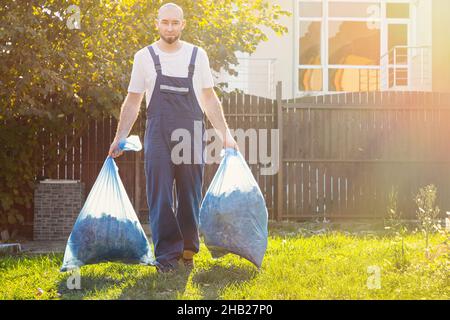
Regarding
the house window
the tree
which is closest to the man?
the tree

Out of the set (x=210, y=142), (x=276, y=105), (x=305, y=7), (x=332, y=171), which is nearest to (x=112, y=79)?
(x=210, y=142)

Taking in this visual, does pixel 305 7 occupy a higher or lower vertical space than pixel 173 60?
higher

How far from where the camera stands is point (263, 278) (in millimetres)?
3961

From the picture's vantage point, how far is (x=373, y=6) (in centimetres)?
1414

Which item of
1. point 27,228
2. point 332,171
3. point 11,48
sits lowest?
point 27,228

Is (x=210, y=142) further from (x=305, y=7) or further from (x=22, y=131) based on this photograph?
(x=305, y=7)

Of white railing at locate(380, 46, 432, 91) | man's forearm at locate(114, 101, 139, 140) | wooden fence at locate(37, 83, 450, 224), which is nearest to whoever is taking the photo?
→ man's forearm at locate(114, 101, 139, 140)

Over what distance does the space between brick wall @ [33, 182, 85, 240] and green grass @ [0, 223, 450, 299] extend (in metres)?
2.34

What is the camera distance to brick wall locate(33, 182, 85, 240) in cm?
747

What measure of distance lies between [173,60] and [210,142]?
172 inches

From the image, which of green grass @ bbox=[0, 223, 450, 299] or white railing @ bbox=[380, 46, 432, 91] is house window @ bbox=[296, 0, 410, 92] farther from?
green grass @ bbox=[0, 223, 450, 299]

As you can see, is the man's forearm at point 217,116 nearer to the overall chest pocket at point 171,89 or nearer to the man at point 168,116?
the man at point 168,116

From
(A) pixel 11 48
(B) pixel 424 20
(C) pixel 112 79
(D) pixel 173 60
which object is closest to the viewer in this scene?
(D) pixel 173 60

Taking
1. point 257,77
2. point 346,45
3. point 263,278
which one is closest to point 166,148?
point 263,278
